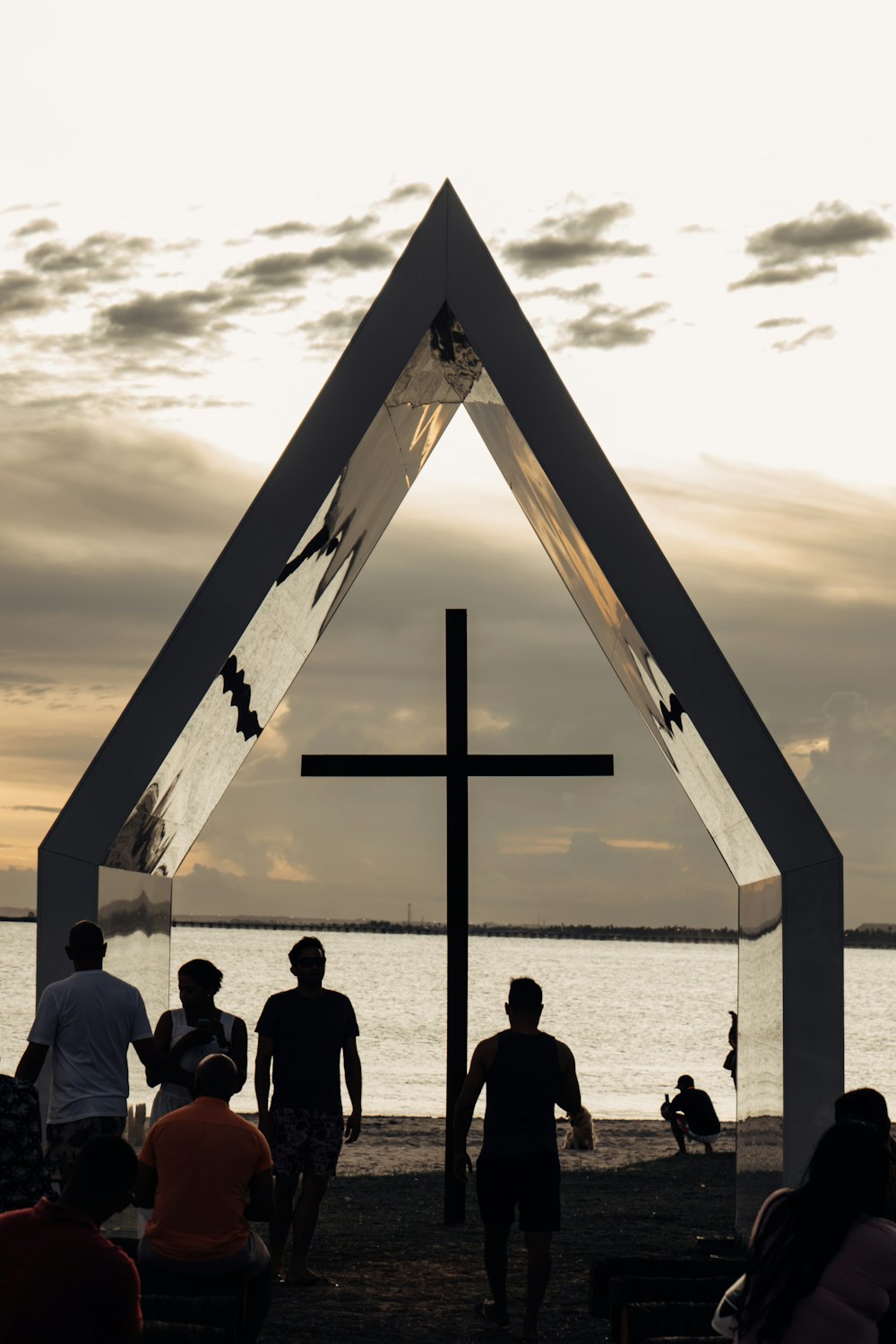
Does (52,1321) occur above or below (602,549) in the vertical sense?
below

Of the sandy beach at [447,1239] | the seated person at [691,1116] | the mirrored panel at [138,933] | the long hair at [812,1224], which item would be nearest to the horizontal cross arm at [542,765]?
the mirrored panel at [138,933]

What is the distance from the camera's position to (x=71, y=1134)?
670 centimetres

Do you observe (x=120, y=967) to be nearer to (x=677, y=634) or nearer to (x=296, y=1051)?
(x=296, y=1051)

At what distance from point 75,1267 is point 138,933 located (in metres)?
4.95

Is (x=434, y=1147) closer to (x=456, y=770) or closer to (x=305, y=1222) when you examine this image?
(x=456, y=770)

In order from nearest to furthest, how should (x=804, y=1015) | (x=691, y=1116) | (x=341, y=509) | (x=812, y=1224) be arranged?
(x=812, y=1224) < (x=804, y=1015) < (x=341, y=509) < (x=691, y=1116)

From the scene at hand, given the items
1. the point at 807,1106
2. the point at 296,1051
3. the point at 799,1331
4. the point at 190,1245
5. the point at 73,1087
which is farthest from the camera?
the point at 296,1051

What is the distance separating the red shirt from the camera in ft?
12.7

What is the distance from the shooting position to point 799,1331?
12.1 feet

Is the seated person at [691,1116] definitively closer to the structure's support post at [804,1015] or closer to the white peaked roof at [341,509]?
the white peaked roof at [341,509]

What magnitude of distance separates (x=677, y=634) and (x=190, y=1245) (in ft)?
11.5

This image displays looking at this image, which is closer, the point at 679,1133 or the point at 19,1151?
the point at 19,1151

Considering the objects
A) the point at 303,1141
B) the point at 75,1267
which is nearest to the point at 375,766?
the point at 303,1141

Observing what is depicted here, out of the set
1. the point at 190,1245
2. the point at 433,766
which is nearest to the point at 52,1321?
the point at 190,1245
